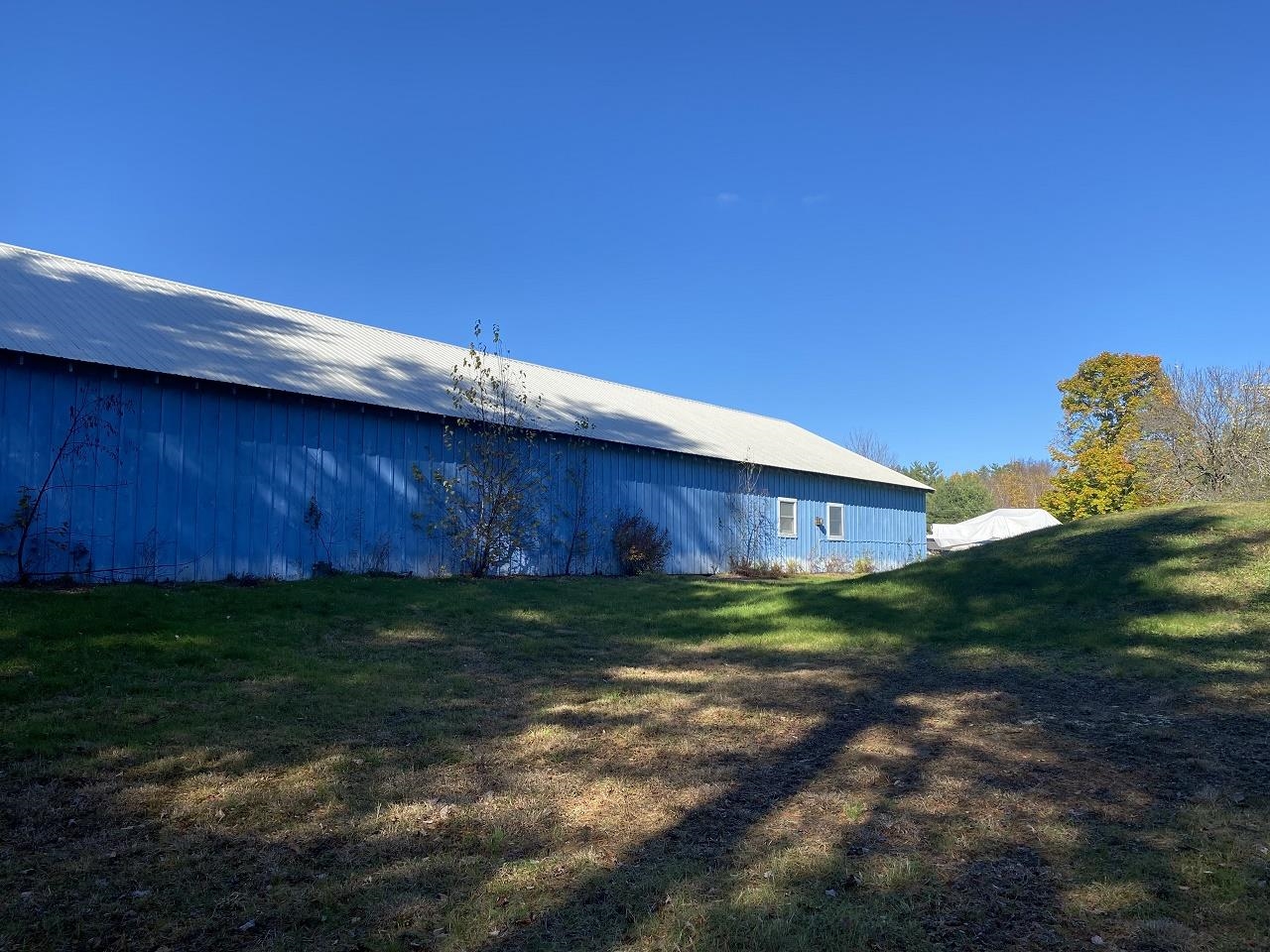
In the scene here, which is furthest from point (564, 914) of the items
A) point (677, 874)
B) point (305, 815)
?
point (305, 815)

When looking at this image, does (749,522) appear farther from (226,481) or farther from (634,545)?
(226,481)

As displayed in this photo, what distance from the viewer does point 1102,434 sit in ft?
128

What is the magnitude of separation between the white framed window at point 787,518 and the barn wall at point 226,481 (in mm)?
6752

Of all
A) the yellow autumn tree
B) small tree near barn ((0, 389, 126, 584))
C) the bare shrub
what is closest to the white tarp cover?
the yellow autumn tree

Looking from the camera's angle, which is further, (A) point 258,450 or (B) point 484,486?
(B) point 484,486

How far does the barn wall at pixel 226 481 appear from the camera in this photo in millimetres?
11781

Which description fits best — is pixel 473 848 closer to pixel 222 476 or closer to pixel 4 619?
pixel 4 619

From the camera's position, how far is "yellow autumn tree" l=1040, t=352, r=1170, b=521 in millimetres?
36656

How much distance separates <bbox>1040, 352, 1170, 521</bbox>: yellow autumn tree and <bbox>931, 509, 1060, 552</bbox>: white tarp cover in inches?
36.9

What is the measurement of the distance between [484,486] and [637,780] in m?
11.4

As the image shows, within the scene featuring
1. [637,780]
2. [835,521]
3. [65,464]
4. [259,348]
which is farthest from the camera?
[835,521]

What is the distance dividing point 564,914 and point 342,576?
441 inches

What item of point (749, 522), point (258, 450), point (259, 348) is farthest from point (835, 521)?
point (258, 450)

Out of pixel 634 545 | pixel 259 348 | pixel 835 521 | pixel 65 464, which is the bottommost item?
pixel 634 545
